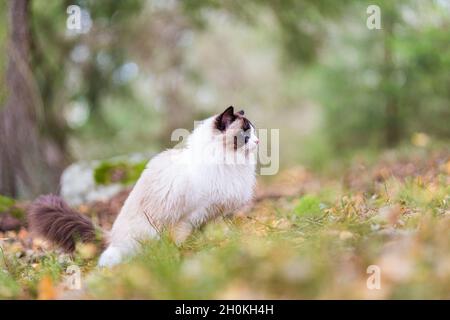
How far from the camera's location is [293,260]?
3174 mm

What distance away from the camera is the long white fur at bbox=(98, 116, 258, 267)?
4699mm

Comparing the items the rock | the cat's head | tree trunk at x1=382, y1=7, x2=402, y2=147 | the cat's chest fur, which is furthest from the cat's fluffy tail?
tree trunk at x1=382, y1=7, x2=402, y2=147

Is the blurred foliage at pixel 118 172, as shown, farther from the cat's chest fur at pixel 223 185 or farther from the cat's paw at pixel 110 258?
the cat's chest fur at pixel 223 185

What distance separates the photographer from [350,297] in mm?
3064

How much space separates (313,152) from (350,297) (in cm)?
907

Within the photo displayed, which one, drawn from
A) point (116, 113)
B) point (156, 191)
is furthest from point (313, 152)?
point (156, 191)

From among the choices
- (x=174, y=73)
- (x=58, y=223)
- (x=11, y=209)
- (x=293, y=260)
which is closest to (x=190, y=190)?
(x=58, y=223)

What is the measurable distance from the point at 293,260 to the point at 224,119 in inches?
75.4

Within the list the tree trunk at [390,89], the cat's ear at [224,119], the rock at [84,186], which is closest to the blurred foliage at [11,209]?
the rock at [84,186]

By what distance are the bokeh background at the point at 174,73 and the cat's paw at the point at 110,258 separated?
11.0 feet

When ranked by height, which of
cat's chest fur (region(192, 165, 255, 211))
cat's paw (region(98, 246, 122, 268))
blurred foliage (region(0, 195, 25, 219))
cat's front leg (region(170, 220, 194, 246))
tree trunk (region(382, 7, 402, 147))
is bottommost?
cat's paw (region(98, 246, 122, 268))

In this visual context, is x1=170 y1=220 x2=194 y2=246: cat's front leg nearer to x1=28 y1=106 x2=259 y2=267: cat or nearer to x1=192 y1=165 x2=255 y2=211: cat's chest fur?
x1=28 y1=106 x2=259 y2=267: cat

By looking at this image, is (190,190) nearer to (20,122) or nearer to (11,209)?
(11,209)

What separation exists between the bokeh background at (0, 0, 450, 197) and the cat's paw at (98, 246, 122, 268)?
336cm
